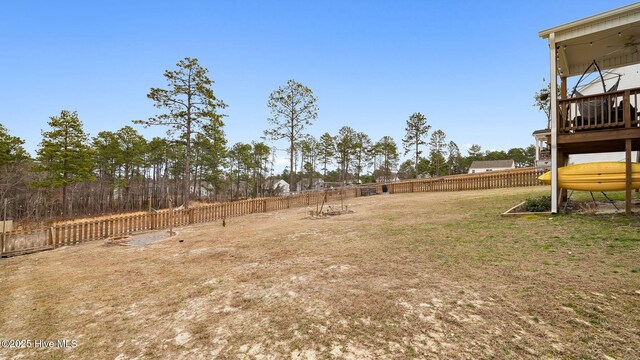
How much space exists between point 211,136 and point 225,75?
18.4 feet

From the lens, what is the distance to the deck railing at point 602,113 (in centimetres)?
666

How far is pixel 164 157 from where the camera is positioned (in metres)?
44.6

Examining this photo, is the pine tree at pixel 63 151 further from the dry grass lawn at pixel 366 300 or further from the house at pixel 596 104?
the house at pixel 596 104

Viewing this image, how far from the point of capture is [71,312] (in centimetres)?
406

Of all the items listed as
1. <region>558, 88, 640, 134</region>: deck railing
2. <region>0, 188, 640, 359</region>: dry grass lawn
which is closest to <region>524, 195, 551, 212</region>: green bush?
<region>0, 188, 640, 359</region>: dry grass lawn

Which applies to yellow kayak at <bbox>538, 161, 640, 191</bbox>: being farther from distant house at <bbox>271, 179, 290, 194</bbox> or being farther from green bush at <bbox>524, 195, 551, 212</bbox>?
distant house at <bbox>271, 179, 290, 194</bbox>

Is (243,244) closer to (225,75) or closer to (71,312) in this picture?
(71,312)

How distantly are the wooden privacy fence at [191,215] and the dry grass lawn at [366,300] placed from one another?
382 centimetres

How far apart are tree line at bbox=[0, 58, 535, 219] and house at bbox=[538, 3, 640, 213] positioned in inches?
569

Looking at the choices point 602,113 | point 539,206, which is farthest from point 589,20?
point 539,206

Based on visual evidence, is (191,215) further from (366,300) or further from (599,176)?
(599,176)

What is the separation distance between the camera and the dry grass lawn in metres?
A: 2.55

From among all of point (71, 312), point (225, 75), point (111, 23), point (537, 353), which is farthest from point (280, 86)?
point (537, 353)

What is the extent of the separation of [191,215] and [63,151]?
789 inches
